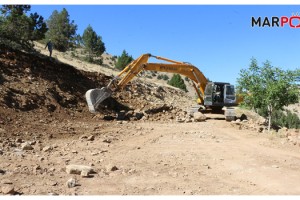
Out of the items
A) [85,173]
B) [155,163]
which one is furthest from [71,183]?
[155,163]

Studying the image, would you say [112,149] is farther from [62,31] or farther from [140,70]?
[62,31]

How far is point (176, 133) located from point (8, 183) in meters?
7.30

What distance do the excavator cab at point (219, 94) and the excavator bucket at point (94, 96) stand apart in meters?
5.03

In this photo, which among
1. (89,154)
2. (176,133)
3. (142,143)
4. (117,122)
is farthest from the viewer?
(117,122)

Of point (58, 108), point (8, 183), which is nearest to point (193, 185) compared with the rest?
point (8, 183)

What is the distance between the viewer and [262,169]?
25.4 feet

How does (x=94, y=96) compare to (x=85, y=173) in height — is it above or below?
above

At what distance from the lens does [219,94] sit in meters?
17.9

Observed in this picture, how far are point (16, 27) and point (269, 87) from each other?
14.6 meters

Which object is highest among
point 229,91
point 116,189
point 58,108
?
point 229,91

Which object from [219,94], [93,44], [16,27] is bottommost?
[219,94]

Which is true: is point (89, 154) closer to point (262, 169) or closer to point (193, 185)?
point (193, 185)

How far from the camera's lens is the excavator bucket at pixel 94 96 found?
15.1 m

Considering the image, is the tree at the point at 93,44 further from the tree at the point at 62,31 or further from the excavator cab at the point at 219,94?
the excavator cab at the point at 219,94
